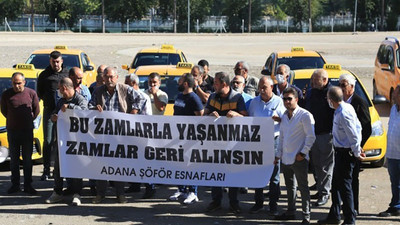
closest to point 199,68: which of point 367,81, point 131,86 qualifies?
point 131,86

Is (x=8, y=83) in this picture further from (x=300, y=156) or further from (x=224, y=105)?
(x=300, y=156)

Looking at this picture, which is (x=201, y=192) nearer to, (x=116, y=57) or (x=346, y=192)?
(x=346, y=192)

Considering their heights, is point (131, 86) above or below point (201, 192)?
above

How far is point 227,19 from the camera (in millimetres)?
89438

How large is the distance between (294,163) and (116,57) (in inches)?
1267

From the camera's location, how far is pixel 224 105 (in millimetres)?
10148

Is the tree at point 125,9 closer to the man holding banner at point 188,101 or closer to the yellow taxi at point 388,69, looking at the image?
the yellow taxi at point 388,69

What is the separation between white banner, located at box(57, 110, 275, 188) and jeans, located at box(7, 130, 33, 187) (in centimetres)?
91

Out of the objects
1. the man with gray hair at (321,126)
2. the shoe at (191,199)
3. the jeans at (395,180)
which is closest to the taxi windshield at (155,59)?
the shoe at (191,199)

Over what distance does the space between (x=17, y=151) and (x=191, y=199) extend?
2.80 m

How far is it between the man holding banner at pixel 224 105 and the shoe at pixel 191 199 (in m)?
0.51

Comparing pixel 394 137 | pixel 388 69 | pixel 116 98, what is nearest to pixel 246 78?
pixel 116 98

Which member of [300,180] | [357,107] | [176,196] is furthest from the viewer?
[176,196]

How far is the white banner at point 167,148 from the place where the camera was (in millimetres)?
10070
